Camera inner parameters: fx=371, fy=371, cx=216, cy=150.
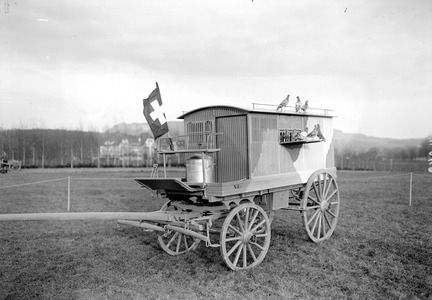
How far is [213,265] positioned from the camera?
7277mm

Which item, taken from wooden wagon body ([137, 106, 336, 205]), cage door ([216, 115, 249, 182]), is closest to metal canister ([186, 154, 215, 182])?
wooden wagon body ([137, 106, 336, 205])

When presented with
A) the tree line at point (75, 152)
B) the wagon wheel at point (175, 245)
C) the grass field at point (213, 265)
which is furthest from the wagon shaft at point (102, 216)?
the tree line at point (75, 152)

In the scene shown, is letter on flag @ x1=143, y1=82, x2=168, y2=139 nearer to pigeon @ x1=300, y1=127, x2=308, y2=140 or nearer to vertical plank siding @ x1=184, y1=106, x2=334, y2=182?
vertical plank siding @ x1=184, y1=106, x2=334, y2=182

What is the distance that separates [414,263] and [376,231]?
2729 mm

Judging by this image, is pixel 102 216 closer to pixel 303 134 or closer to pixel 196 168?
pixel 196 168

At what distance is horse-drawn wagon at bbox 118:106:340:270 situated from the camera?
6777mm

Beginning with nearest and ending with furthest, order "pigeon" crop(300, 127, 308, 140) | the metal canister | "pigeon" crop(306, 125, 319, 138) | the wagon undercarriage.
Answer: the wagon undercarriage
the metal canister
"pigeon" crop(300, 127, 308, 140)
"pigeon" crop(306, 125, 319, 138)

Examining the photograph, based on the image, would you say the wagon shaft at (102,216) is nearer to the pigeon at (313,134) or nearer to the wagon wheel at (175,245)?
the wagon wheel at (175,245)

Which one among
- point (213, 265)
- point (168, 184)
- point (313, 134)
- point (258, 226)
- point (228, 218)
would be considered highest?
point (313, 134)

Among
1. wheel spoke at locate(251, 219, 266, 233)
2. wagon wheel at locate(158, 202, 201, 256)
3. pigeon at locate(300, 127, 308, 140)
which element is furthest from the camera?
pigeon at locate(300, 127, 308, 140)

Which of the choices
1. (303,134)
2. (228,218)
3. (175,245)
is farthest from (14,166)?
(228,218)

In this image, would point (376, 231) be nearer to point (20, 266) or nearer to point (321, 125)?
point (321, 125)

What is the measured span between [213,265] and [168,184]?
1933 millimetres

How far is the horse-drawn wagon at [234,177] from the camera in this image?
6.78 metres
